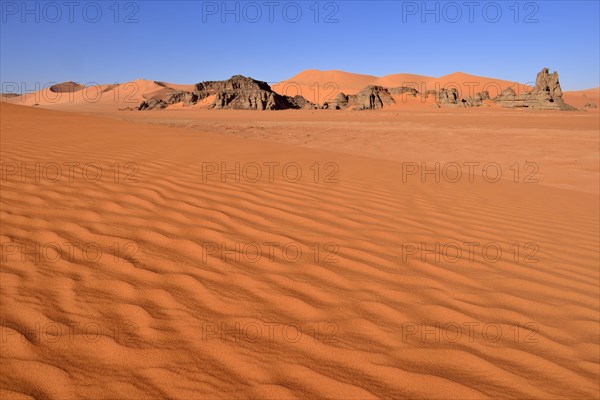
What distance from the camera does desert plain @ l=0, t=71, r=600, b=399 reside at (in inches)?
63.0

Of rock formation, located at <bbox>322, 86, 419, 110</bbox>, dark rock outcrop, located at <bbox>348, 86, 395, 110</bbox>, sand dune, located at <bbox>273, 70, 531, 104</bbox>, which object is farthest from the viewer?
sand dune, located at <bbox>273, 70, 531, 104</bbox>

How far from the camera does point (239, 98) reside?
138ft

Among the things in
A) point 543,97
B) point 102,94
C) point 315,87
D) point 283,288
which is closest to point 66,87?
point 102,94

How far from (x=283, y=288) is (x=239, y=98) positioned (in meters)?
41.7

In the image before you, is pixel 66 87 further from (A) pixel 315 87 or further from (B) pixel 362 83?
(B) pixel 362 83

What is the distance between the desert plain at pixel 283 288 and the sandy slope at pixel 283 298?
10mm

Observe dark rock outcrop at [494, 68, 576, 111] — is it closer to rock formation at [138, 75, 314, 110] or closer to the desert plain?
rock formation at [138, 75, 314, 110]

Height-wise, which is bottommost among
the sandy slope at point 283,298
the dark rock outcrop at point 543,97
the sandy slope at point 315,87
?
the sandy slope at point 283,298

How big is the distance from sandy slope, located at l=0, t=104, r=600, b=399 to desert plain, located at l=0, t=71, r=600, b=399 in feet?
0.03

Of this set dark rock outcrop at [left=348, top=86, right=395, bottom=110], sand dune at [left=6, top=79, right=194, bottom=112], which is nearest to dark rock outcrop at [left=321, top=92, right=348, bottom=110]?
dark rock outcrop at [left=348, top=86, right=395, bottom=110]

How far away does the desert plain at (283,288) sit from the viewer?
5.25 feet

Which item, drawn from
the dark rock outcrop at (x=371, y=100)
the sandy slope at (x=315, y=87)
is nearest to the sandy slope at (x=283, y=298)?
the dark rock outcrop at (x=371, y=100)

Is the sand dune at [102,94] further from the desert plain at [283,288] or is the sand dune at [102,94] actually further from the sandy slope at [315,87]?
the desert plain at [283,288]

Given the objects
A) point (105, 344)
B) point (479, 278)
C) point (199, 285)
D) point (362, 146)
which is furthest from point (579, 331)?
point (362, 146)
